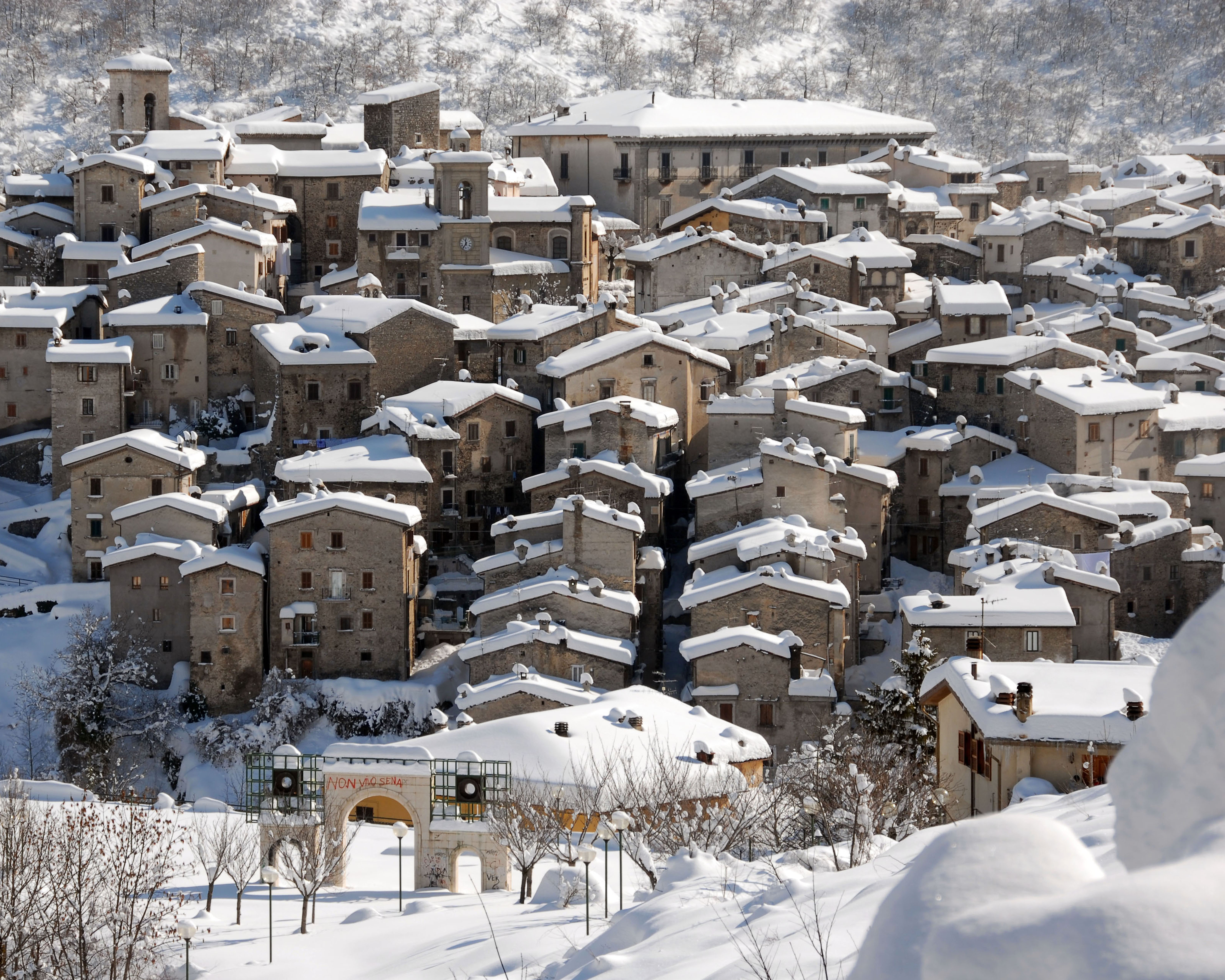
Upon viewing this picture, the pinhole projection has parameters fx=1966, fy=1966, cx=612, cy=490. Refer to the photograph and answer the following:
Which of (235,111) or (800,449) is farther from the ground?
(235,111)

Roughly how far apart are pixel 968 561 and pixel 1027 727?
→ 16.0 metres

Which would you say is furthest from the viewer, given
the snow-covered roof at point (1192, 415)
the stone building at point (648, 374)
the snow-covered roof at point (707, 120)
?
the snow-covered roof at point (707, 120)

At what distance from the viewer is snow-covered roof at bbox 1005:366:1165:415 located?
48094 mm

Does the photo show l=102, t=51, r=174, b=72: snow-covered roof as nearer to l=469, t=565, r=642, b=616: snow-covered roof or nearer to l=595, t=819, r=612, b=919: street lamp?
l=469, t=565, r=642, b=616: snow-covered roof

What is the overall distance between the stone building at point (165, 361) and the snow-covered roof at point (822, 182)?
1996 centimetres

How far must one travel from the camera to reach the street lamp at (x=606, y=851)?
21.5 m

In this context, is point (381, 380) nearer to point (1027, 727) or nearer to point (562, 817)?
point (562, 817)

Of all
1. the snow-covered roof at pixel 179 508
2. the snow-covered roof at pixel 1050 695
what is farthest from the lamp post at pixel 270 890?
the snow-covered roof at pixel 179 508

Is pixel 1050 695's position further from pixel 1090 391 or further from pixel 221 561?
pixel 1090 391

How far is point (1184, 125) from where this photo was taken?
11425cm

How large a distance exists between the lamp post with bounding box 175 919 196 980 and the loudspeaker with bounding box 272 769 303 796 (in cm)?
721

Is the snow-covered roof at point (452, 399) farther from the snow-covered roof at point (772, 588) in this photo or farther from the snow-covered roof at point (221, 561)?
the snow-covered roof at point (772, 588)

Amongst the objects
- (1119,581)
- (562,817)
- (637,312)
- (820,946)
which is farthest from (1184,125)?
(820,946)

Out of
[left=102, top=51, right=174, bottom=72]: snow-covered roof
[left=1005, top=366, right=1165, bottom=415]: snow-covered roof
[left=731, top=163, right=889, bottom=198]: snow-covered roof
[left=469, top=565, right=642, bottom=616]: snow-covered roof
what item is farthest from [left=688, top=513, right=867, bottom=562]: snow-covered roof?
[left=102, top=51, right=174, bottom=72]: snow-covered roof
